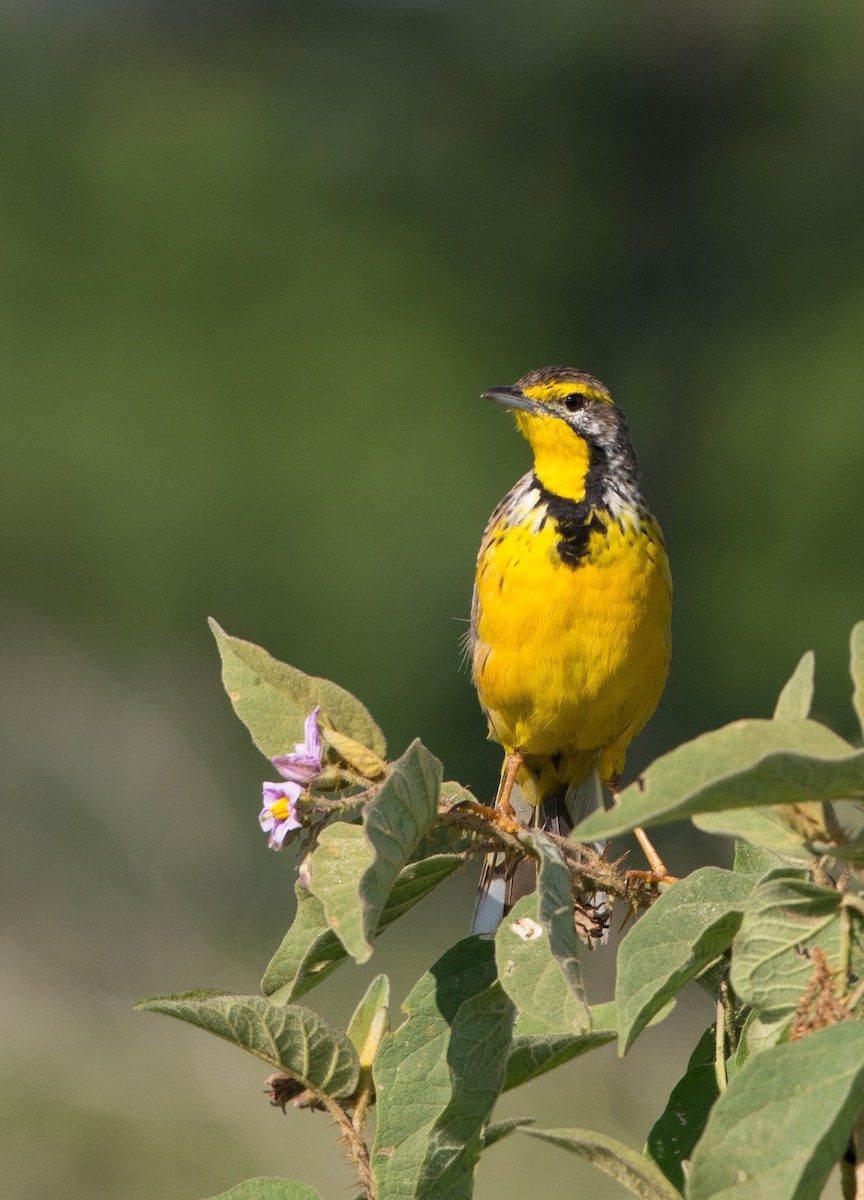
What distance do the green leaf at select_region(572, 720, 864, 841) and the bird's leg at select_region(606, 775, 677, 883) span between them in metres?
0.04

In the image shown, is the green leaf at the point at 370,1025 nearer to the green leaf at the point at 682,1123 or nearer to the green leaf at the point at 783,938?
the green leaf at the point at 682,1123

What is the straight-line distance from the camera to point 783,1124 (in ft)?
4.21

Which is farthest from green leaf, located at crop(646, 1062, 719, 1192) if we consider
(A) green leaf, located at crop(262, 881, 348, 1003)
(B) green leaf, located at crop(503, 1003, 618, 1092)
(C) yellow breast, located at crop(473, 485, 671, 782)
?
(C) yellow breast, located at crop(473, 485, 671, 782)

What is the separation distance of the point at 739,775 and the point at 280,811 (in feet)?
2.15

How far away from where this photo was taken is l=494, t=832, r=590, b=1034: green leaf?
158cm

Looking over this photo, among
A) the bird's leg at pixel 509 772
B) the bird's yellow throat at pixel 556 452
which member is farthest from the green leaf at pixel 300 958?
the bird's yellow throat at pixel 556 452

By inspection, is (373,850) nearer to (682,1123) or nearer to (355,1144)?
(355,1144)

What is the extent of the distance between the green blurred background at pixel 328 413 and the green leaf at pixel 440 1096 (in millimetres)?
8097

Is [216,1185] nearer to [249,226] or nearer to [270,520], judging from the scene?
[270,520]

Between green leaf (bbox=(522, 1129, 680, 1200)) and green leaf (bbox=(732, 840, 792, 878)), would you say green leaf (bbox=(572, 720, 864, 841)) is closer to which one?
green leaf (bbox=(522, 1129, 680, 1200))

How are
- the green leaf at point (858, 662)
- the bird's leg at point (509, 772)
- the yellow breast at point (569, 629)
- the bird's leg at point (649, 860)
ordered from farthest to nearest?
the bird's leg at point (509, 772) → the yellow breast at point (569, 629) → the bird's leg at point (649, 860) → the green leaf at point (858, 662)

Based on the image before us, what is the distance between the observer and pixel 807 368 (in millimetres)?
18703

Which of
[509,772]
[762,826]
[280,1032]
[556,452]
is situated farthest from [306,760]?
[556,452]

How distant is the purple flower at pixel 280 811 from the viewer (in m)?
1.72
